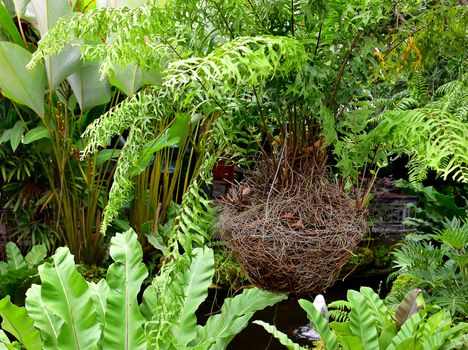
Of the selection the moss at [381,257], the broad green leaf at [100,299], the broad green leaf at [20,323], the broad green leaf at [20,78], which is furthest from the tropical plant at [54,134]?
the moss at [381,257]

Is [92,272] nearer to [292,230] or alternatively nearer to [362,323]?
[362,323]

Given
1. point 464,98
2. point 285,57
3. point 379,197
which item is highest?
point 285,57

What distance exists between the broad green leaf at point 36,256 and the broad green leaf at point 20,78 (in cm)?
69

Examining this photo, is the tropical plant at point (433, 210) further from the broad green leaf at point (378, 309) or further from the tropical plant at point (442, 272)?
the broad green leaf at point (378, 309)

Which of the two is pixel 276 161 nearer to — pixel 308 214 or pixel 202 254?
pixel 308 214

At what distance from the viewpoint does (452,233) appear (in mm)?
2441

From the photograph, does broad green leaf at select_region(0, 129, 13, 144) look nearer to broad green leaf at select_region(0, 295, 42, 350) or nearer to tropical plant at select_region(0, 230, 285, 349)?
tropical plant at select_region(0, 230, 285, 349)

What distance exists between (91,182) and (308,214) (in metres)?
1.64

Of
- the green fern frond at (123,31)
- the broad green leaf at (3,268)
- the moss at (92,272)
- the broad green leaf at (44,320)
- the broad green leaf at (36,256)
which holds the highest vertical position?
the green fern frond at (123,31)

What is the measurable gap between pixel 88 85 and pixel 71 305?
1217 mm

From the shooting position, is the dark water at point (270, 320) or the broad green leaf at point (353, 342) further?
the dark water at point (270, 320)

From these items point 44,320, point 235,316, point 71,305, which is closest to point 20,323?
point 44,320

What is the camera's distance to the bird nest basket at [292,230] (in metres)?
1.50

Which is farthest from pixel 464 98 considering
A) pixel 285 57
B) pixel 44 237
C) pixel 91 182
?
pixel 44 237
